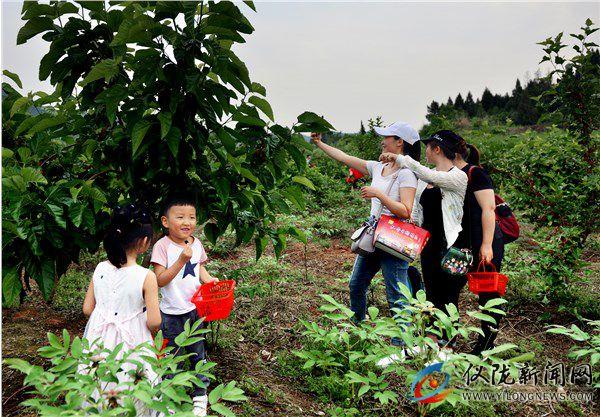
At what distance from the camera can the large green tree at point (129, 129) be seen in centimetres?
190

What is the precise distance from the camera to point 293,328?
3680 millimetres

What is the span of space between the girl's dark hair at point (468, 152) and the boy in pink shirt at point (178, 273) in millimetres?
1773

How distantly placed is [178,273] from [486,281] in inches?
72.0

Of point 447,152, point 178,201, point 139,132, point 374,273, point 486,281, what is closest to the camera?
point 139,132

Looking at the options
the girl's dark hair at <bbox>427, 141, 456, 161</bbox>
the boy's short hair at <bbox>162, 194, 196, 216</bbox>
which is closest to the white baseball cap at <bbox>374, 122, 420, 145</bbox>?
the girl's dark hair at <bbox>427, 141, 456, 161</bbox>

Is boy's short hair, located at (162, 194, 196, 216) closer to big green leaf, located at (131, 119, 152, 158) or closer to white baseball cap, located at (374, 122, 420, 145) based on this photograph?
big green leaf, located at (131, 119, 152, 158)

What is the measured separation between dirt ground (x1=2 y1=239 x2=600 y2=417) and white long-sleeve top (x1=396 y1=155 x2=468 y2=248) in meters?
1.07

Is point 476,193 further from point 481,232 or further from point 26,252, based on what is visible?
point 26,252

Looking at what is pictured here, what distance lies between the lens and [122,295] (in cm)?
215

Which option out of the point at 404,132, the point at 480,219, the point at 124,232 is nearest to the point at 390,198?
the point at 404,132

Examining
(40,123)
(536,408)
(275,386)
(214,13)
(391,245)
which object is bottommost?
(536,408)

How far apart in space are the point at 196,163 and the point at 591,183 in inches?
127

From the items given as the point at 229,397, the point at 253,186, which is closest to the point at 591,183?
the point at 253,186

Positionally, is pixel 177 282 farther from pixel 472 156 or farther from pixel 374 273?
pixel 472 156
